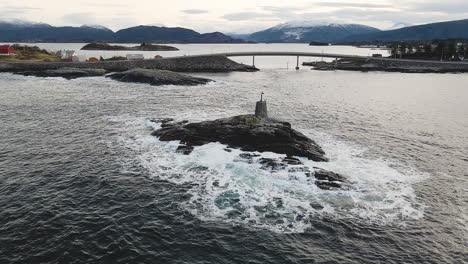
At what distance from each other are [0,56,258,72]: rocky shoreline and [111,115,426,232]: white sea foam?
365ft

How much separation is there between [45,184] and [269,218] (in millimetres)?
23685

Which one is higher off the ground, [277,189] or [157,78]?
[157,78]

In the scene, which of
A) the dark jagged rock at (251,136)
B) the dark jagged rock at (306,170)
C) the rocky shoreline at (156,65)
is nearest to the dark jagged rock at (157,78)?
the rocky shoreline at (156,65)

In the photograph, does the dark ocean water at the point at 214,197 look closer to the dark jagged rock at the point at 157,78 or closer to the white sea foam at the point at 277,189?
the white sea foam at the point at 277,189

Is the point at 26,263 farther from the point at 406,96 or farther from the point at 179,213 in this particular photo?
the point at 406,96

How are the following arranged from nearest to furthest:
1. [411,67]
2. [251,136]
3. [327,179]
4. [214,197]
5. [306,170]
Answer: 1. [214,197]
2. [327,179]
3. [306,170]
4. [251,136]
5. [411,67]

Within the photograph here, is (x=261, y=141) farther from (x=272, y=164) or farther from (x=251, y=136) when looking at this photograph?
(x=272, y=164)

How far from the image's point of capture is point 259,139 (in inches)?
1752

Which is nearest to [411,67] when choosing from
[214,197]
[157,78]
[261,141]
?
[157,78]

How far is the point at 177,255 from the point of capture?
2316 cm

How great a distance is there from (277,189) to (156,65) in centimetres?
13748

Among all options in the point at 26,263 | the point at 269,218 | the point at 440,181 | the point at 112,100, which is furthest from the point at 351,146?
the point at 112,100

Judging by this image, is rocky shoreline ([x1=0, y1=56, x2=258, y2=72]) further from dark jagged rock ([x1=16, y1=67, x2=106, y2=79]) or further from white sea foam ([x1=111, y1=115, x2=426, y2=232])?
white sea foam ([x1=111, y1=115, x2=426, y2=232])

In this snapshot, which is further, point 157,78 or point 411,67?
point 411,67
